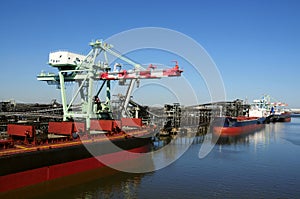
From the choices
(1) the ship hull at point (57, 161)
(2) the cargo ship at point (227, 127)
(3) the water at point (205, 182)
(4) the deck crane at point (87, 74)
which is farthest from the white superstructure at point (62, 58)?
(2) the cargo ship at point (227, 127)

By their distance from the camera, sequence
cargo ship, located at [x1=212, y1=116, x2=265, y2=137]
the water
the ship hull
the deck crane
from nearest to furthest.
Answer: the ship hull → the water → the deck crane → cargo ship, located at [x1=212, y1=116, x2=265, y2=137]

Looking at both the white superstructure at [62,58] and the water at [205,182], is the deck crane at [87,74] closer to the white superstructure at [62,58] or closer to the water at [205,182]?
the white superstructure at [62,58]

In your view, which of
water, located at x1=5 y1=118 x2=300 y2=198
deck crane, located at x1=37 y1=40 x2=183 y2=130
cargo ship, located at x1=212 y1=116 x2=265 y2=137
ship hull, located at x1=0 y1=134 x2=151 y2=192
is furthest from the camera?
cargo ship, located at x1=212 y1=116 x2=265 y2=137

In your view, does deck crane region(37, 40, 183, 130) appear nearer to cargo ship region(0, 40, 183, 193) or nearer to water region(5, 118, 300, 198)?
cargo ship region(0, 40, 183, 193)

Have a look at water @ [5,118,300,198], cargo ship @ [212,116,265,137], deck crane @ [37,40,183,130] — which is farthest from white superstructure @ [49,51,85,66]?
cargo ship @ [212,116,265,137]

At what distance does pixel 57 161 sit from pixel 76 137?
4.45m

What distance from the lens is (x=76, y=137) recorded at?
24328 millimetres

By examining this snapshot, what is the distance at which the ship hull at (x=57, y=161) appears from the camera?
16.9m

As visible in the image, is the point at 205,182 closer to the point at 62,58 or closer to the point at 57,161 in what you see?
the point at 57,161

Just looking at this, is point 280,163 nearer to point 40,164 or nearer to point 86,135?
point 86,135

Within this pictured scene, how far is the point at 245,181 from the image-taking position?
21719 mm

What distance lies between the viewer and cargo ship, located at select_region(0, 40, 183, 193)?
17938mm

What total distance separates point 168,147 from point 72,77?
17325 millimetres

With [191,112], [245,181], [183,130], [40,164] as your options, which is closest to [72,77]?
[40,164]
